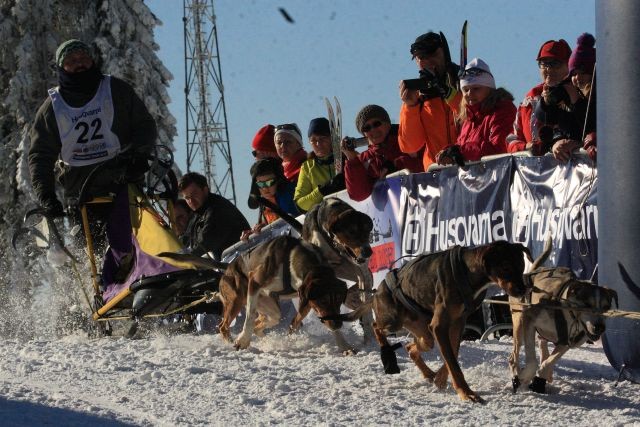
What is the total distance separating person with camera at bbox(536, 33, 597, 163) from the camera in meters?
6.68

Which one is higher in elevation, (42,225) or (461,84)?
(461,84)

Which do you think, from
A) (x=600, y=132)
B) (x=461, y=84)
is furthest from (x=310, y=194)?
(x=600, y=132)

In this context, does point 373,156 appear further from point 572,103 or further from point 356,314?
point 356,314

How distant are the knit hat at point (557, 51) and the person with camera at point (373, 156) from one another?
1.41m

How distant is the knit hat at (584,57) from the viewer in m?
6.75

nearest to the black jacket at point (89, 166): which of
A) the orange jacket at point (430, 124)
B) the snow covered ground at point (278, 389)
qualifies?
the snow covered ground at point (278, 389)

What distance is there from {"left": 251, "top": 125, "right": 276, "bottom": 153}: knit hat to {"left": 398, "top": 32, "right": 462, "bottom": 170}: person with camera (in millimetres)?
2248

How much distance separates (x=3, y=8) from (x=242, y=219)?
13.0 metres

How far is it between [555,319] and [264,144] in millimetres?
5136

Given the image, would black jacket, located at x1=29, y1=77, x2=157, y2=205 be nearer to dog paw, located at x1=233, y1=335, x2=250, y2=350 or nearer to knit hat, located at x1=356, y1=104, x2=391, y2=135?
knit hat, located at x1=356, y1=104, x2=391, y2=135

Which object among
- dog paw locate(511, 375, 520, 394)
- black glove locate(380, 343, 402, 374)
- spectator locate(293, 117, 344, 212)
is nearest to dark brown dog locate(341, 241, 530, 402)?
black glove locate(380, 343, 402, 374)

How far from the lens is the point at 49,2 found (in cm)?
2134

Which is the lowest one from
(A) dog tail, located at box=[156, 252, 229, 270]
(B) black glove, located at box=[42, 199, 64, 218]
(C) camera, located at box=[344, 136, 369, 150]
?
(A) dog tail, located at box=[156, 252, 229, 270]

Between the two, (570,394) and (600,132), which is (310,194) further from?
(570,394)
